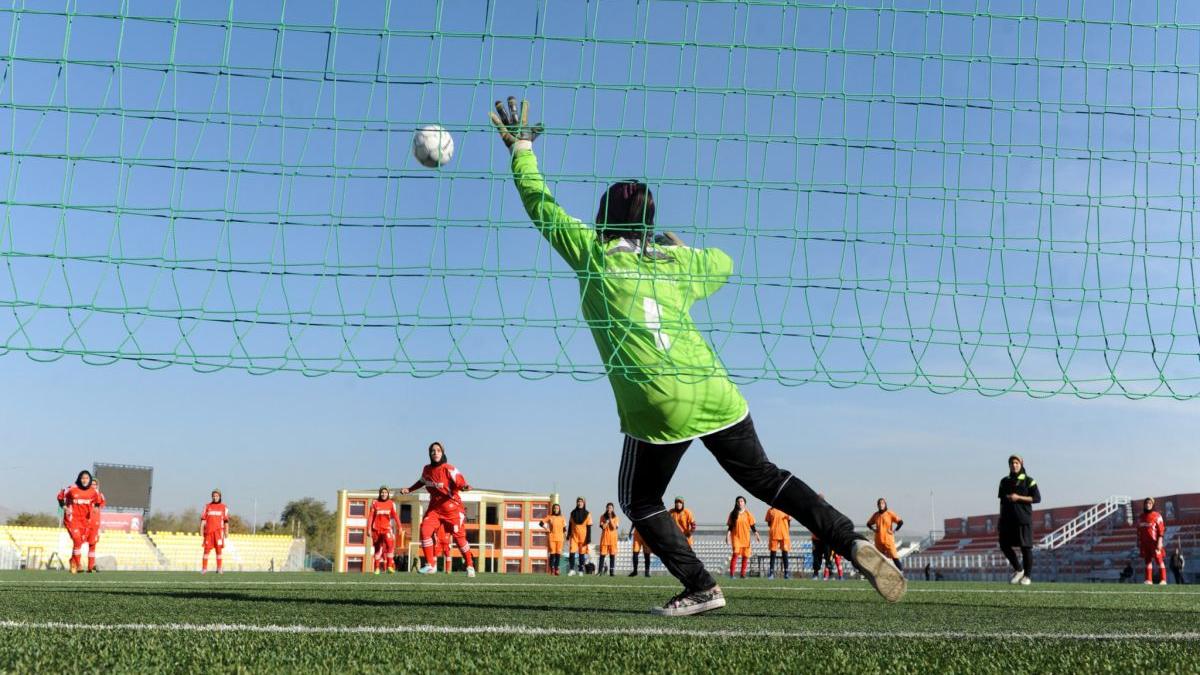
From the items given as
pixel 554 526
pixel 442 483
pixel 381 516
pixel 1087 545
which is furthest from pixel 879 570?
pixel 1087 545

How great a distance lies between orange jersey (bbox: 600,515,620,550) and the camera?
2388cm

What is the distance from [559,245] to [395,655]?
240 centimetres

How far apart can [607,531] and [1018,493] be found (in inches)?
466

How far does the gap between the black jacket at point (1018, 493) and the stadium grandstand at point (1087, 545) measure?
76.0ft

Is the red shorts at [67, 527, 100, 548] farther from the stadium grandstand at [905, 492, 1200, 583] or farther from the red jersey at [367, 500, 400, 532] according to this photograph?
the stadium grandstand at [905, 492, 1200, 583]

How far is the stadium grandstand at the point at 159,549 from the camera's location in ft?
177

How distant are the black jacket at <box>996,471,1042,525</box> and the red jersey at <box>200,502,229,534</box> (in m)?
14.2

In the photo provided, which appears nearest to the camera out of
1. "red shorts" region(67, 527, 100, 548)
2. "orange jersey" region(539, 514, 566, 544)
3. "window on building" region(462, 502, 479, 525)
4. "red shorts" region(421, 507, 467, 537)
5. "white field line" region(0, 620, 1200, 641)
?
"white field line" region(0, 620, 1200, 641)

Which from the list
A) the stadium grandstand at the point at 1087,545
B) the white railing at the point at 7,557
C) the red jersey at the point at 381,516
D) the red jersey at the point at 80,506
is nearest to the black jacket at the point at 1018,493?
the red jersey at the point at 381,516

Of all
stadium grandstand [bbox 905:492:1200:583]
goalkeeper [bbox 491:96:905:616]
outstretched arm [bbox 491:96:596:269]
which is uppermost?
outstretched arm [bbox 491:96:596:269]

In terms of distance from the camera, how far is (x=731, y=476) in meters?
5.03

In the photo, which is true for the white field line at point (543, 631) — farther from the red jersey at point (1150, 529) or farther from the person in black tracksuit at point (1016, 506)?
the red jersey at point (1150, 529)

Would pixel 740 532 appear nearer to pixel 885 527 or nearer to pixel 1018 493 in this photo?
pixel 885 527

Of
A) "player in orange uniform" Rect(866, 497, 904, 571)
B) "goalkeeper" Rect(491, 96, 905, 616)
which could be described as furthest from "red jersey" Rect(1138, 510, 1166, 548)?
"goalkeeper" Rect(491, 96, 905, 616)
